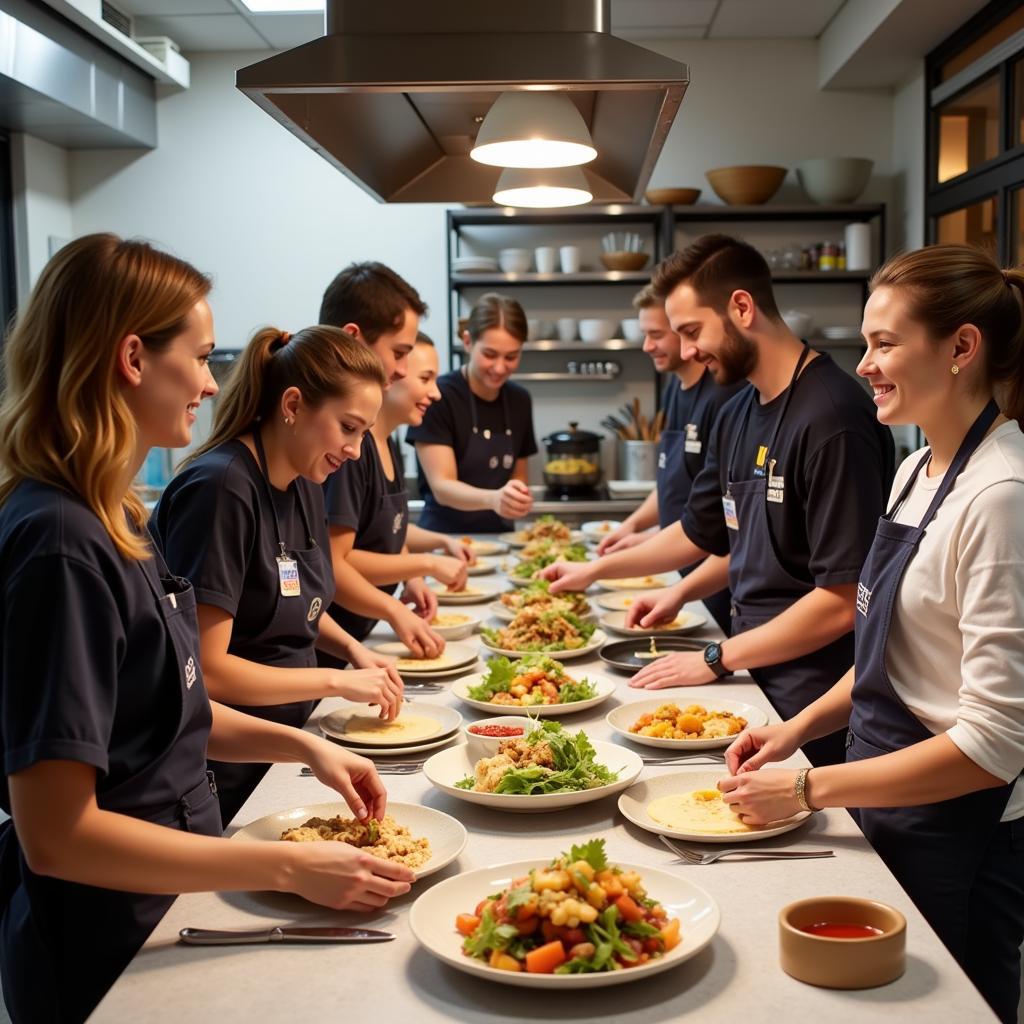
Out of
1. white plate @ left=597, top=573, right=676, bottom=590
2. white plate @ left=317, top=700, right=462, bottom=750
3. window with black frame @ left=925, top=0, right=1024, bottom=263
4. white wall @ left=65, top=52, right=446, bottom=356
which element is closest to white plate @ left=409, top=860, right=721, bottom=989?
white plate @ left=317, top=700, right=462, bottom=750

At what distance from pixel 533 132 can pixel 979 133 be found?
3.90 metres

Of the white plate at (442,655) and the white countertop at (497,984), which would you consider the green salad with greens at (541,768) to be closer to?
the white countertop at (497,984)

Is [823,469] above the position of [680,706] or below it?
above

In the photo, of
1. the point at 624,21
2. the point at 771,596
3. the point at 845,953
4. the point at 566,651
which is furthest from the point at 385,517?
the point at 624,21

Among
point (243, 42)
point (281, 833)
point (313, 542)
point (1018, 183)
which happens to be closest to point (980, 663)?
point (281, 833)

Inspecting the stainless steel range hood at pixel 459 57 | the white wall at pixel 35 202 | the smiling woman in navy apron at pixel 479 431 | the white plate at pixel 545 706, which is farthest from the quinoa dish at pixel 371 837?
the white wall at pixel 35 202

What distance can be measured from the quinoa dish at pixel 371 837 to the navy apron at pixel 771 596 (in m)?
1.16

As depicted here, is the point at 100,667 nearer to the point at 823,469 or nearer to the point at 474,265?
the point at 823,469

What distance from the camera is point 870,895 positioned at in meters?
1.46

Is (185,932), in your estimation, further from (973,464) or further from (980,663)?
(973,464)

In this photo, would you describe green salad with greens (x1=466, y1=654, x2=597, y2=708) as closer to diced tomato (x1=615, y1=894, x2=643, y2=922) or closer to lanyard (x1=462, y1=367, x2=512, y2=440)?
diced tomato (x1=615, y1=894, x2=643, y2=922)

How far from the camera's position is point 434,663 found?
8.76ft

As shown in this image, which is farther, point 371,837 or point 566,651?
point 566,651

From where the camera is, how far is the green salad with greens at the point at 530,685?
2.28m
